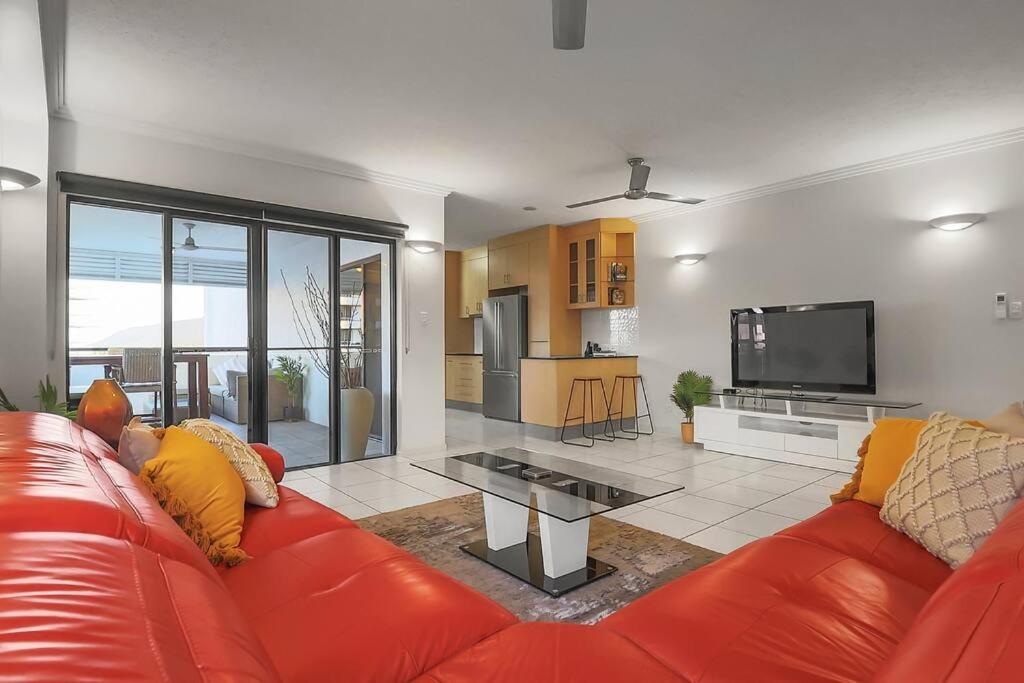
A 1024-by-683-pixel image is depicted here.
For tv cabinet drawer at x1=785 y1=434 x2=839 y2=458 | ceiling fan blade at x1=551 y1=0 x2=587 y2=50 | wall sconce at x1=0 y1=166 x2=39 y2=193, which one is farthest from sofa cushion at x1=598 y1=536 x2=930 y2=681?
tv cabinet drawer at x1=785 y1=434 x2=839 y2=458

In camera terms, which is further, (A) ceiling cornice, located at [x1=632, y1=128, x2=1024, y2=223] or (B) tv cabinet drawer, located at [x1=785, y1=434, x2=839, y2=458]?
(B) tv cabinet drawer, located at [x1=785, y1=434, x2=839, y2=458]

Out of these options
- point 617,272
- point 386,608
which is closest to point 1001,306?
point 617,272

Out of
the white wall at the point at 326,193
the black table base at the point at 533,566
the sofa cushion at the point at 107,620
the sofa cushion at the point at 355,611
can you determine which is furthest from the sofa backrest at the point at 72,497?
the white wall at the point at 326,193

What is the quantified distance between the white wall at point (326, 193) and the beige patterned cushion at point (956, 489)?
4.09m

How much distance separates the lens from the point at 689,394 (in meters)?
6.00

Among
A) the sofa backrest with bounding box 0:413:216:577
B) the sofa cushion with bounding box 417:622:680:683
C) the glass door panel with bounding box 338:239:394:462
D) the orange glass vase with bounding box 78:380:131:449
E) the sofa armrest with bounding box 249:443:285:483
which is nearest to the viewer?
the sofa backrest with bounding box 0:413:216:577

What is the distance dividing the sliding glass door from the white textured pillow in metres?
2.60

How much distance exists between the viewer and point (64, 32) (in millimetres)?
2762

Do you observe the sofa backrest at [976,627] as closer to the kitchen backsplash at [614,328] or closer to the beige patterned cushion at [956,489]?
the beige patterned cushion at [956,489]

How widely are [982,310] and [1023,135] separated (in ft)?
4.21

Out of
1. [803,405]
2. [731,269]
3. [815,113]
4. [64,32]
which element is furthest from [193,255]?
[803,405]

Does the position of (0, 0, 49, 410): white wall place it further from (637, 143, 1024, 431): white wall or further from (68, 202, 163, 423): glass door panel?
(637, 143, 1024, 431): white wall

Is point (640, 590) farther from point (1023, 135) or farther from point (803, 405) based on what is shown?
point (1023, 135)

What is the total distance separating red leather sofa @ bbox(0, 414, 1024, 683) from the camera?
1.63ft
